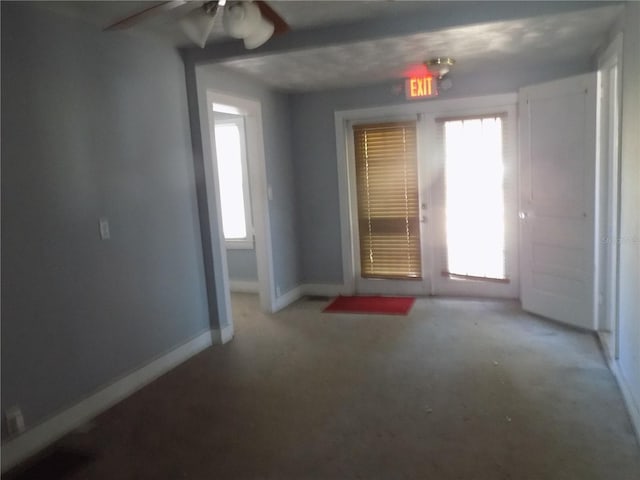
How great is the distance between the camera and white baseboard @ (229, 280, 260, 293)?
19.9ft

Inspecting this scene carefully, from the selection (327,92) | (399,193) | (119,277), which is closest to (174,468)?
(119,277)

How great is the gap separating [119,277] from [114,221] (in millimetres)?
370

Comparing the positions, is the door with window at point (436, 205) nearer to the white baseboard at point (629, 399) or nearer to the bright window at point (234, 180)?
the bright window at point (234, 180)

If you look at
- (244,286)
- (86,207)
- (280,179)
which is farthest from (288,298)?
(86,207)

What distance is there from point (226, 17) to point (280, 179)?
312 cm

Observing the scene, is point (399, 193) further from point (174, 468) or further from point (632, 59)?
point (174, 468)

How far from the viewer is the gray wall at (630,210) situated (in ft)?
8.49

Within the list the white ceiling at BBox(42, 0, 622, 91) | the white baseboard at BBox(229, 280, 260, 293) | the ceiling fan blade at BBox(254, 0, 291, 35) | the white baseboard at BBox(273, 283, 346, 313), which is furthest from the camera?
the white baseboard at BBox(229, 280, 260, 293)

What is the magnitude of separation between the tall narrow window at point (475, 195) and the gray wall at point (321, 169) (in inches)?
18.5

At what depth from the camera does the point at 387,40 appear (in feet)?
11.3

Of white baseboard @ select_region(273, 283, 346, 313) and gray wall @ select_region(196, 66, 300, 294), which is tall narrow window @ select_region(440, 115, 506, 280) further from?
gray wall @ select_region(196, 66, 300, 294)

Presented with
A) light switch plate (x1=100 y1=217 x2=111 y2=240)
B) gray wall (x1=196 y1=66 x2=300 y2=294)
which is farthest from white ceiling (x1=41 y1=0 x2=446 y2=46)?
gray wall (x1=196 y1=66 x2=300 y2=294)

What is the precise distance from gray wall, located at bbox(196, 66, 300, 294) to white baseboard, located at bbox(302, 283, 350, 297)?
0.17 m

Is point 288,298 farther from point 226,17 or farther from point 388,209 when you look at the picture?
point 226,17
